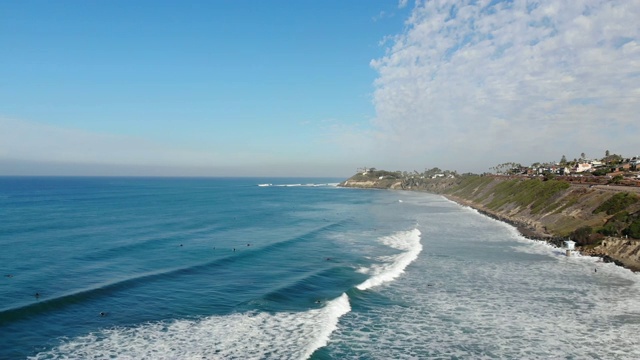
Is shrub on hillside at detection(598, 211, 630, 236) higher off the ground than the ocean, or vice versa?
shrub on hillside at detection(598, 211, 630, 236)

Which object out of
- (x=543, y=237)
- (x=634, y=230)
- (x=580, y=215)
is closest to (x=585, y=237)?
(x=634, y=230)

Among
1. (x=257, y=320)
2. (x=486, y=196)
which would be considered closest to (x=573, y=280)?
(x=257, y=320)

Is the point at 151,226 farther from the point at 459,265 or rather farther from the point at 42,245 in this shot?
the point at 459,265

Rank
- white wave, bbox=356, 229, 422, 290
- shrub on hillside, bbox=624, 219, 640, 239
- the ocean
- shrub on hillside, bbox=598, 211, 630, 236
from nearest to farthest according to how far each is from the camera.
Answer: the ocean < white wave, bbox=356, 229, 422, 290 < shrub on hillside, bbox=624, 219, 640, 239 < shrub on hillside, bbox=598, 211, 630, 236

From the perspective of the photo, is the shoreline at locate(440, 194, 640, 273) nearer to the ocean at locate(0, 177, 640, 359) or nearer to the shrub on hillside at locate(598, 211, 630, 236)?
the ocean at locate(0, 177, 640, 359)

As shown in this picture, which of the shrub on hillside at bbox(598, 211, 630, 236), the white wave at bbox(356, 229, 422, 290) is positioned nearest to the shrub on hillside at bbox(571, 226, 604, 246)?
the shrub on hillside at bbox(598, 211, 630, 236)

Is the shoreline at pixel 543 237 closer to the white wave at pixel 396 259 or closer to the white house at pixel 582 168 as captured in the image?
the white wave at pixel 396 259

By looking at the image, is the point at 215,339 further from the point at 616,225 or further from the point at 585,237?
the point at 616,225
